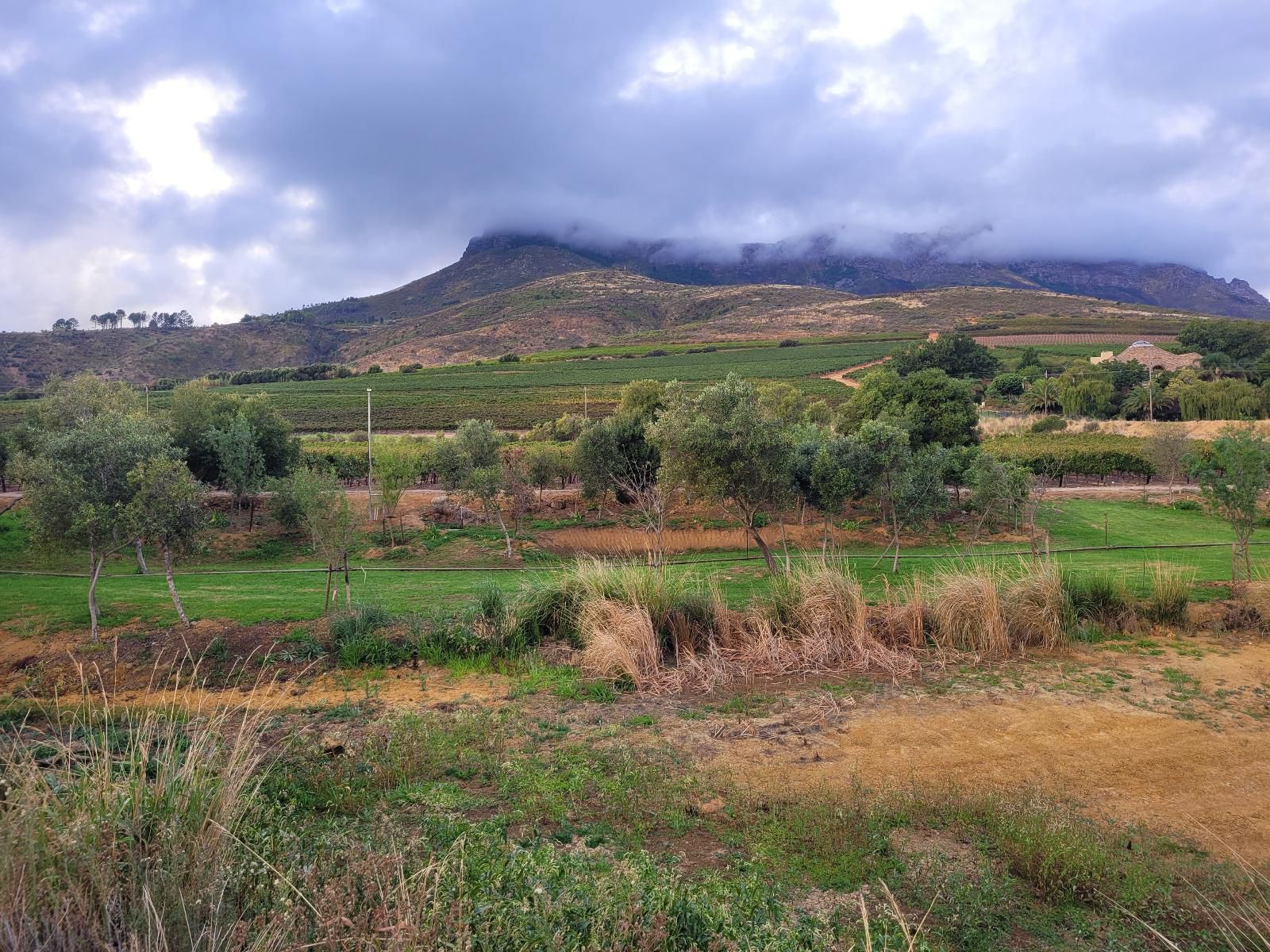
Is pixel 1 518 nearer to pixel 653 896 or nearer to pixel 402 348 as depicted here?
pixel 653 896

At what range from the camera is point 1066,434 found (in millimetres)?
45875

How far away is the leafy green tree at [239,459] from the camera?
29469 mm

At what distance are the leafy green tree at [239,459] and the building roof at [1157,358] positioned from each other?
252 feet

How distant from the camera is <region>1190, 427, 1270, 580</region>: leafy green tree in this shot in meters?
16.1

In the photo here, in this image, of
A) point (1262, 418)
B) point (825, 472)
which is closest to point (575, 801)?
point (825, 472)

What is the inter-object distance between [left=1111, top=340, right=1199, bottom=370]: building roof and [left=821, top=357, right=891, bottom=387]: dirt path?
2431 cm

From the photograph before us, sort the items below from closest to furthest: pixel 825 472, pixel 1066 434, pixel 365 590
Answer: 1. pixel 365 590
2. pixel 825 472
3. pixel 1066 434

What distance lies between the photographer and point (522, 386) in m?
80.9

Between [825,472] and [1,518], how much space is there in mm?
30669

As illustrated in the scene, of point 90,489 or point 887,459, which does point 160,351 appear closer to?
point 90,489

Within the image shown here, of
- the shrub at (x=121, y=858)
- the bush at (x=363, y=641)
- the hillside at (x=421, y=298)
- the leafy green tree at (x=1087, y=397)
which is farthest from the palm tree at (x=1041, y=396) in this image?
the hillside at (x=421, y=298)

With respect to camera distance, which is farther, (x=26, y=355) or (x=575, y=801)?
(x=26, y=355)

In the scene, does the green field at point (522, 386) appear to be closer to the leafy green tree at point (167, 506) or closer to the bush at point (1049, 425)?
the bush at point (1049, 425)

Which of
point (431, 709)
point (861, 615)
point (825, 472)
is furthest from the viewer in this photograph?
point (825, 472)
